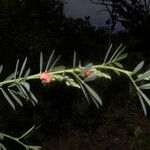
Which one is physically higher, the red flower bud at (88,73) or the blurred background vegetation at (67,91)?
the red flower bud at (88,73)

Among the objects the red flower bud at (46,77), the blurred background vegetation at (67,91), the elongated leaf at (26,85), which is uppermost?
the red flower bud at (46,77)

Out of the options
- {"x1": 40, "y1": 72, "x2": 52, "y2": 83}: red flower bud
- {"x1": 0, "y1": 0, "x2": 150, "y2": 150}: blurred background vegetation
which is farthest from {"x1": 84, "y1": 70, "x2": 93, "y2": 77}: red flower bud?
{"x1": 0, "y1": 0, "x2": 150, "y2": 150}: blurred background vegetation

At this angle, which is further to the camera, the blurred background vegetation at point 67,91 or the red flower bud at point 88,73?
the blurred background vegetation at point 67,91

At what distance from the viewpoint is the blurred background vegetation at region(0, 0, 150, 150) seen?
753 centimetres

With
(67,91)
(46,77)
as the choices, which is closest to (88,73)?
(46,77)

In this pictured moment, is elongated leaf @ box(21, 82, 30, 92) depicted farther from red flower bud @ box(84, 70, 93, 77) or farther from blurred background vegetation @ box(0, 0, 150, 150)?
blurred background vegetation @ box(0, 0, 150, 150)

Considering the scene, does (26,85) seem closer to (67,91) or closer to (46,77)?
(46,77)

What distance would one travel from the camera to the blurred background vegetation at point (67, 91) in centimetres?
753

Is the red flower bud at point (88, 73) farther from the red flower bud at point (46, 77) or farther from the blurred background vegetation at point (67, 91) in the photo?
the blurred background vegetation at point (67, 91)

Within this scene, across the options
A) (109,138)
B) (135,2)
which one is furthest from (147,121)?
(135,2)

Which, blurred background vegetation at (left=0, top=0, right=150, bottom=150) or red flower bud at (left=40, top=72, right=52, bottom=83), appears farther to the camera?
blurred background vegetation at (left=0, top=0, right=150, bottom=150)

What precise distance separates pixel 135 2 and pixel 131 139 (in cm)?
635

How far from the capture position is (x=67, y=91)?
28.6 feet

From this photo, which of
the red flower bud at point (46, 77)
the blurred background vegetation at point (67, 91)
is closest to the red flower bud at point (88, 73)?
the red flower bud at point (46, 77)
